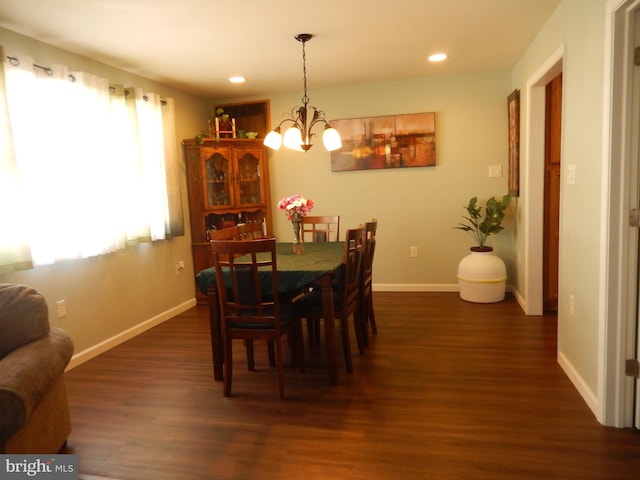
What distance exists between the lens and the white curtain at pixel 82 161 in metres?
2.93

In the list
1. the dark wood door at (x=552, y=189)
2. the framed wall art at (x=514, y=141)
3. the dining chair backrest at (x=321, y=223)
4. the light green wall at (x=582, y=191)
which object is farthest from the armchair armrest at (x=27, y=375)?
the framed wall art at (x=514, y=141)

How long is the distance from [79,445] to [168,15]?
2565mm

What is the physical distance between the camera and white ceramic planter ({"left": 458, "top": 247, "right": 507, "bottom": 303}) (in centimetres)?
432

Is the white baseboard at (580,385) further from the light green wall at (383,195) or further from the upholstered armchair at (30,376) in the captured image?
the upholstered armchair at (30,376)

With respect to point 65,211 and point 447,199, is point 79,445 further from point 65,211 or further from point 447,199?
point 447,199

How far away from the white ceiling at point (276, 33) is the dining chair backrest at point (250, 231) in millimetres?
1438

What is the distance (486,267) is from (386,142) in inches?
69.7

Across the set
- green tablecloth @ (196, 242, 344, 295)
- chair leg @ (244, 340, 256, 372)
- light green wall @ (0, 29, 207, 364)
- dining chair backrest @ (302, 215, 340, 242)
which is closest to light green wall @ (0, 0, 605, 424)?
light green wall @ (0, 29, 207, 364)

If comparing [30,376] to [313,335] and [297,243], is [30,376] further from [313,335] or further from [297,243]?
[313,335]

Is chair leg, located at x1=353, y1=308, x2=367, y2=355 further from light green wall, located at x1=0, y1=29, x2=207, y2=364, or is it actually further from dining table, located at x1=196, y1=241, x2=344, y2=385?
light green wall, located at x1=0, y1=29, x2=207, y2=364

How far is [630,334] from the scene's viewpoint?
6.89 feet

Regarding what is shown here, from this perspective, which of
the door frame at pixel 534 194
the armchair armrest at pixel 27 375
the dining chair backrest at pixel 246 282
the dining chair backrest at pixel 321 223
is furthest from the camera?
the dining chair backrest at pixel 321 223

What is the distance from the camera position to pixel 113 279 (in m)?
3.75

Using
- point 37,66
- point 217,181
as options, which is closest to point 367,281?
point 217,181
